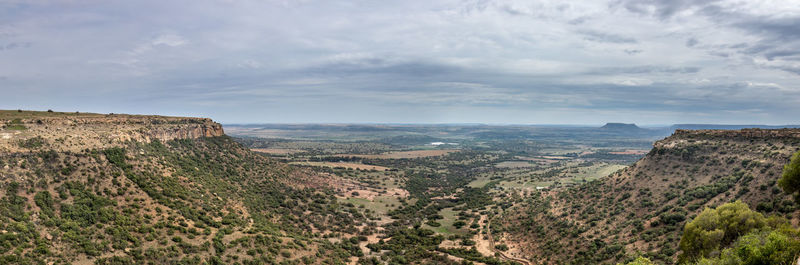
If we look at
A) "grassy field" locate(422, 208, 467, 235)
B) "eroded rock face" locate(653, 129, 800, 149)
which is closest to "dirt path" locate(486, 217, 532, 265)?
"grassy field" locate(422, 208, 467, 235)

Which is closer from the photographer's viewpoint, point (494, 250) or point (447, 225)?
point (494, 250)

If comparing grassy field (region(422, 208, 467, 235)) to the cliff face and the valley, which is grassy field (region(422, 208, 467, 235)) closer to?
the valley

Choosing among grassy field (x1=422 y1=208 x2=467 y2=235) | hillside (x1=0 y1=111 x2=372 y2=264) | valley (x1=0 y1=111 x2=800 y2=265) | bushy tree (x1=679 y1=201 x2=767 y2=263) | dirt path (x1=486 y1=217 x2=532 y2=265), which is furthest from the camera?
grassy field (x1=422 y1=208 x2=467 y2=235)

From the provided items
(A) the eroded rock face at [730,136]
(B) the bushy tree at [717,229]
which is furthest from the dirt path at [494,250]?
(A) the eroded rock face at [730,136]

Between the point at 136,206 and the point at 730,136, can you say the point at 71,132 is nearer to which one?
the point at 136,206

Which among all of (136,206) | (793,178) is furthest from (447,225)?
(136,206)

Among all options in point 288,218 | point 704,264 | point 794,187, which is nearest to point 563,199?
point 794,187

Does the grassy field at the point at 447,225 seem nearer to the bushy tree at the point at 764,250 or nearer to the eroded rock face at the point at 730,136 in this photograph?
the eroded rock face at the point at 730,136
